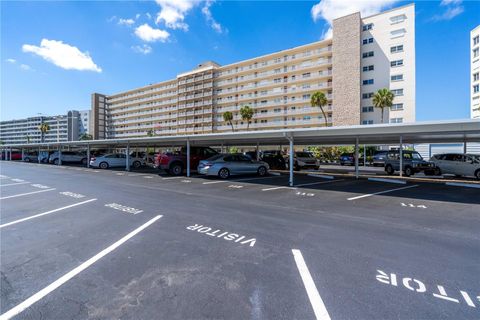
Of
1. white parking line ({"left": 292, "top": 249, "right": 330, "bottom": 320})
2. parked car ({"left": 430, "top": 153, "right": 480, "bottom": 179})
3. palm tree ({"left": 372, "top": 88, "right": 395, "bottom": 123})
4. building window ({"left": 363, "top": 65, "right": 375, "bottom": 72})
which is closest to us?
white parking line ({"left": 292, "top": 249, "right": 330, "bottom": 320})

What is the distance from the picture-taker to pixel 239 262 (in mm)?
3328

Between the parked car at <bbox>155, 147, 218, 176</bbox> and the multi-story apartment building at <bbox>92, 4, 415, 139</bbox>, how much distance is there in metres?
33.4

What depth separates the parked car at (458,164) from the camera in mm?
13352

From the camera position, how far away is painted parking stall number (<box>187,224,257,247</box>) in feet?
13.5

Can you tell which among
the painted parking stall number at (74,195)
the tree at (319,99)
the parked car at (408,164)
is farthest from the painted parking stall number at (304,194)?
the tree at (319,99)

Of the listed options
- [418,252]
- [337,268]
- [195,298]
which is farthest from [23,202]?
[418,252]

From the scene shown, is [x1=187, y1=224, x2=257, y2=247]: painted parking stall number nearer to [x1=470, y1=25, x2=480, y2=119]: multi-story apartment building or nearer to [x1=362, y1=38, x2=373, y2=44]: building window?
[x1=362, y1=38, x2=373, y2=44]: building window

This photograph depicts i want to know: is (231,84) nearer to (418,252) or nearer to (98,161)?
(98,161)

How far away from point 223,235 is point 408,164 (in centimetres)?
1587

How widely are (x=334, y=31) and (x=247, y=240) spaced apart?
162 ft

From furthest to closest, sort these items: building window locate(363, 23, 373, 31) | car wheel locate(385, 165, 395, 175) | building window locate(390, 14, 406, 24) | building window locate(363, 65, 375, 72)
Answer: building window locate(363, 23, 373, 31) < building window locate(363, 65, 375, 72) < building window locate(390, 14, 406, 24) < car wheel locate(385, 165, 395, 175)

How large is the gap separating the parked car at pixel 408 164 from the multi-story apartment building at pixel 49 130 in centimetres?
12552

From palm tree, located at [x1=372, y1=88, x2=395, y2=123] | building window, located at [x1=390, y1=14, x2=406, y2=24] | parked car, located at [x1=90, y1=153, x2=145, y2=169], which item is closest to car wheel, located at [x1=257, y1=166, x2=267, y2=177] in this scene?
parked car, located at [x1=90, y1=153, x2=145, y2=169]

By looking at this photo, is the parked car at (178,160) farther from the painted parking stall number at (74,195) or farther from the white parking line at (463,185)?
the white parking line at (463,185)
